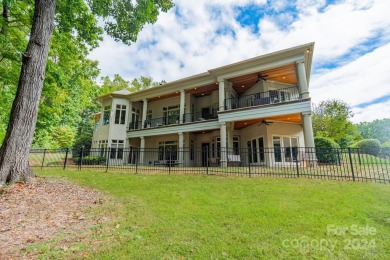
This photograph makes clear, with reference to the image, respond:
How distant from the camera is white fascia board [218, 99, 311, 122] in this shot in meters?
11.8

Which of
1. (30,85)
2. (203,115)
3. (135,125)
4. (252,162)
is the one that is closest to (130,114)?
(135,125)

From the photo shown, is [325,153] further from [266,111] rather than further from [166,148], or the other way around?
[166,148]

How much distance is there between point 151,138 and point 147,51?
10.1m

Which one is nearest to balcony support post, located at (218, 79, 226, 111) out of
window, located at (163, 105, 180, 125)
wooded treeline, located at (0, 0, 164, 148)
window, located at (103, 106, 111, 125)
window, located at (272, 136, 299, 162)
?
window, located at (272, 136, 299, 162)

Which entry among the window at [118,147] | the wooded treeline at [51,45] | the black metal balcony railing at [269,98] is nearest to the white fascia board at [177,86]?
the black metal balcony railing at [269,98]

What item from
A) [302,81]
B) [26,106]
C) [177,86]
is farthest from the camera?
[177,86]

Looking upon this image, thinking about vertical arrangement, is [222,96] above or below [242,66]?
below

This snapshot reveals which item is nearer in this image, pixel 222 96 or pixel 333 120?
pixel 222 96

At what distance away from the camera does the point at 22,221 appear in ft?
12.9

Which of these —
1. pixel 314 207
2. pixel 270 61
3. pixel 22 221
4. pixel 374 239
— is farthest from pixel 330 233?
pixel 270 61

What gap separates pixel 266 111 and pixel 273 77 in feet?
13.5

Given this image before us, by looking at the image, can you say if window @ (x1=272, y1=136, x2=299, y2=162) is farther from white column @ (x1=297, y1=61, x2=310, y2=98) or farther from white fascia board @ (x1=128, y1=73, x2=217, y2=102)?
white fascia board @ (x1=128, y1=73, x2=217, y2=102)

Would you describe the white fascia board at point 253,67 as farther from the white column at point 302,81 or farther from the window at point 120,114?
the window at point 120,114

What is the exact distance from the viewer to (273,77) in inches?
604
